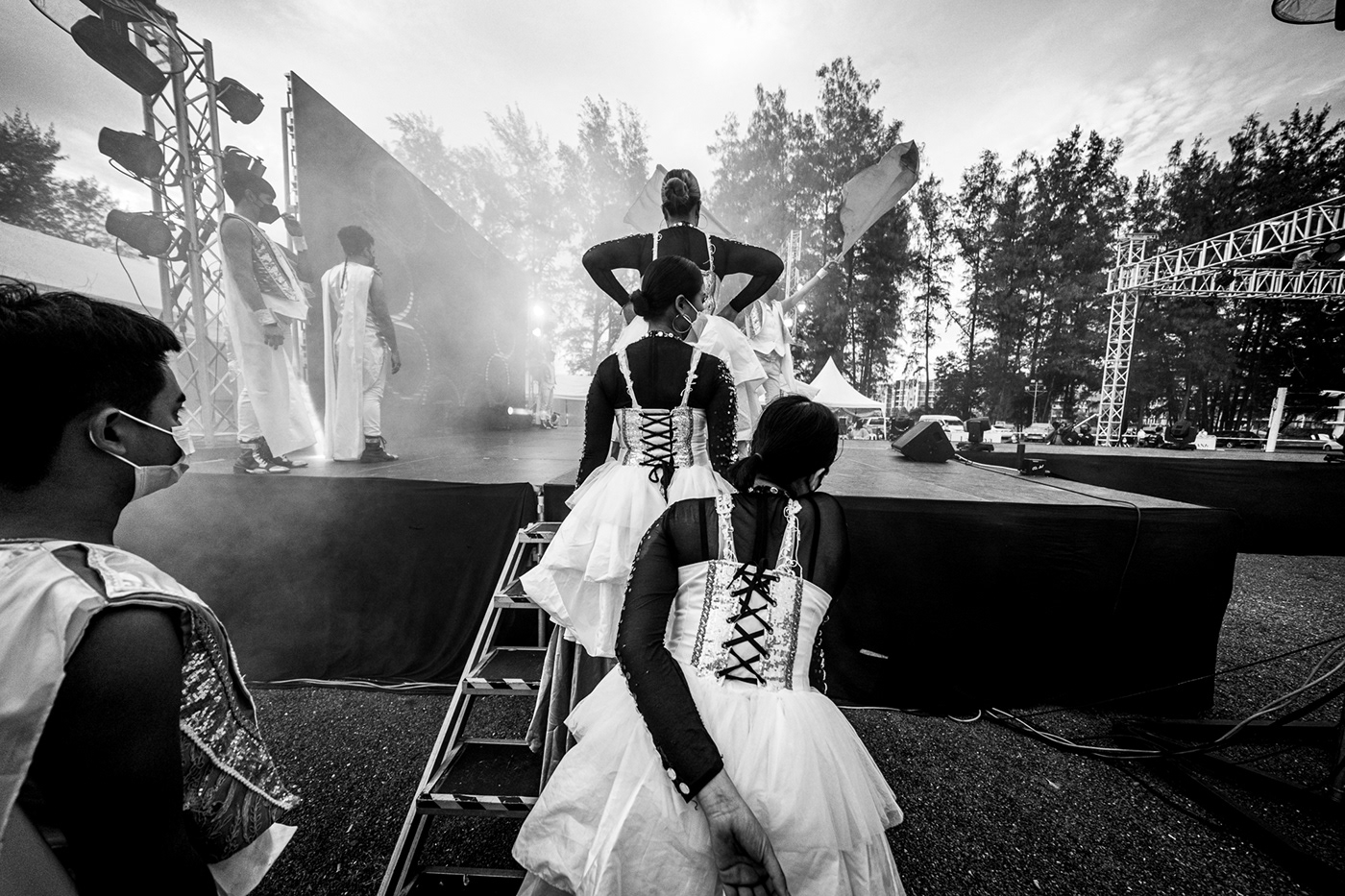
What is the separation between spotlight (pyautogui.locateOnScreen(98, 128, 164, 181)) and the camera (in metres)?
4.71

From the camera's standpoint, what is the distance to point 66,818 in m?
0.64

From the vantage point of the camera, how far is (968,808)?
212cm

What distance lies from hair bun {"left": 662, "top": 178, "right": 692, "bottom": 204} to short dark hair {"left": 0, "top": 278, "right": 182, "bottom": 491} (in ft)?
8.01

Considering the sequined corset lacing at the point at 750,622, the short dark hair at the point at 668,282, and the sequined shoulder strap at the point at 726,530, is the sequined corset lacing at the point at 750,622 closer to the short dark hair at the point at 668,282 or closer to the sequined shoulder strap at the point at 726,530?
the sequined shoulder strap at the point at 726,530

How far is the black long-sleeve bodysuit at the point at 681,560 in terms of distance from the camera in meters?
1.03

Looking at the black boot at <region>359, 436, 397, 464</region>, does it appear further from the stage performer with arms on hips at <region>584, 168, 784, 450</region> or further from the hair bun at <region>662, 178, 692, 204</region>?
the hair bun at <region>662, 178, 692, 204</region>

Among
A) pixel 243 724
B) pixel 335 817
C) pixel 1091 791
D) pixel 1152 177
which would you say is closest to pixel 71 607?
pixel 243 724

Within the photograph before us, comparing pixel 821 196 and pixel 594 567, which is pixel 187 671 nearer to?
pixel 594 567

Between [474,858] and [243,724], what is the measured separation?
1.41 meters

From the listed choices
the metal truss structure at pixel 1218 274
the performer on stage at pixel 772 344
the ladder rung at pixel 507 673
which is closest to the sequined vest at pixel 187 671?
the ladder rung at pixel 507 673

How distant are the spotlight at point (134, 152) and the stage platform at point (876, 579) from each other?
4235 mm

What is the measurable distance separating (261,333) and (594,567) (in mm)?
3620

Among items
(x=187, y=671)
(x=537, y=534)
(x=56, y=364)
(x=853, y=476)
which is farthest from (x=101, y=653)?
(x=853, y=476)

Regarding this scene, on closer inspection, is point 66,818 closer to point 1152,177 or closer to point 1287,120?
point 1152,177
